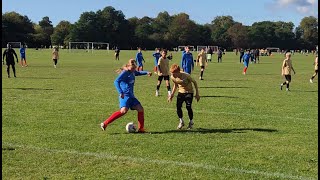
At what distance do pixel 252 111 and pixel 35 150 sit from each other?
7709mm

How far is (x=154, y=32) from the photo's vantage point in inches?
6314

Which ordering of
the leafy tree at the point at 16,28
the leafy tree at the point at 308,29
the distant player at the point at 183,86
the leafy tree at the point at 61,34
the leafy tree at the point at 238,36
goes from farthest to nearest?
the leafy tree at the point at 308,29 → the leafy tree at the point at 238,36 → the leafy tree at the point at 61,34 → the leafy tree at the point at 16,28 → the distant player at the point at 183,86

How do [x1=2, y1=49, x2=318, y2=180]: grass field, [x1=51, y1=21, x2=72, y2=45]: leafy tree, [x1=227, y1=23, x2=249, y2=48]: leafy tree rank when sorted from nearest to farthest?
[x1=2, y1=49, x2=318, y2=180]: grass field, [x1=51, y1=21, x2=72, y2=45]: leafy tree, [x1=227, y1=23, x2=249, y2=48]: leafy tree

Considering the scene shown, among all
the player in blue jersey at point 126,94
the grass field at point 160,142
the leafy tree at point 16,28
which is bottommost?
the grass field at point 160,142

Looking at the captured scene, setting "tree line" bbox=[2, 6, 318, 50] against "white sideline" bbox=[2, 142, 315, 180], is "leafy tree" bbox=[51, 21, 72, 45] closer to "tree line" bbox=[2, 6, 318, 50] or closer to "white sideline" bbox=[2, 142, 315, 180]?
"tree line" bbox=[2, 6, 318, 50]

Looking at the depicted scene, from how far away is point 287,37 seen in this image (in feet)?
600

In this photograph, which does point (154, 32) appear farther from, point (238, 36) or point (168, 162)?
point (168, 162)

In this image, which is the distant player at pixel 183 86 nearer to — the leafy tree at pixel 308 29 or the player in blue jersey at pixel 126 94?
the player in blue jersey at pixel 126 94

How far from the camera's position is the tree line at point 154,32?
138m

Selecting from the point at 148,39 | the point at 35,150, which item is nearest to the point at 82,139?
the point at 35,150

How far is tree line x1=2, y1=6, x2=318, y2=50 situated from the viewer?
138 metres

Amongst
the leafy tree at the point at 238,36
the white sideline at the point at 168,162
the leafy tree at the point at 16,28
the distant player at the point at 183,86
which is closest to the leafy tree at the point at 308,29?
the leafy tree at the point at 238,36

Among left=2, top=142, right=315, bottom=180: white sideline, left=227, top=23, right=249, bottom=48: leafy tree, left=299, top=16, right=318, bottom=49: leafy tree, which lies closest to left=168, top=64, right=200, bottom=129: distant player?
left=2, top=142, right=315, bottom=180: white sideline

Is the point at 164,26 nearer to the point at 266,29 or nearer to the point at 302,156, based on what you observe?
the point at 266,29
